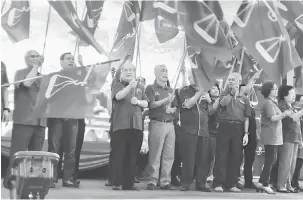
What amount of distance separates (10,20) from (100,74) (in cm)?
201

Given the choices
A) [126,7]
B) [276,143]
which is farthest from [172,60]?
[276,143]

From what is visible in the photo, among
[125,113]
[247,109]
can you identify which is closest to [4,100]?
[125,113]

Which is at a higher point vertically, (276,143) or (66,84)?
(66,84)

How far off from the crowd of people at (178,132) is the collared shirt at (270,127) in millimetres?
13

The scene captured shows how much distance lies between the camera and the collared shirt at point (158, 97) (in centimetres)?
708

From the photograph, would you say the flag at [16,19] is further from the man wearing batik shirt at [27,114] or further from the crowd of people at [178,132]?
the man wearing batik shirt at [27,114]

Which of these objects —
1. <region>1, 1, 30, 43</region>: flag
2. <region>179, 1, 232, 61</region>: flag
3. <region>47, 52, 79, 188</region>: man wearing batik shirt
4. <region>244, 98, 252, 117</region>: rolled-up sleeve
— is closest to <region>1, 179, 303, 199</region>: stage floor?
<region>47, 52, 79, 188</region>: man wearing batik shirt

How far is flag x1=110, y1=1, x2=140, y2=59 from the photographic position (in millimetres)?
8266

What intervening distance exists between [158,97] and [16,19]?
2.13m

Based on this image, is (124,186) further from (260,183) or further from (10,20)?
(10,20)

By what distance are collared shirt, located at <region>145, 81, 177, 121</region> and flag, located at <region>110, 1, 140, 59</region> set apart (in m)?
1.30

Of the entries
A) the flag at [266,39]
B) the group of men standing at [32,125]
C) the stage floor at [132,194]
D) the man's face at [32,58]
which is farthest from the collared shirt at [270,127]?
the man's face at [32,58]

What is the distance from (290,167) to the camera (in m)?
7.77

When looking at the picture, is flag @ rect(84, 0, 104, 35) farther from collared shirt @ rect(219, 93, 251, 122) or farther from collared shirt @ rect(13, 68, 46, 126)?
collared shirt @ rect(219, 93, 251, 122)
